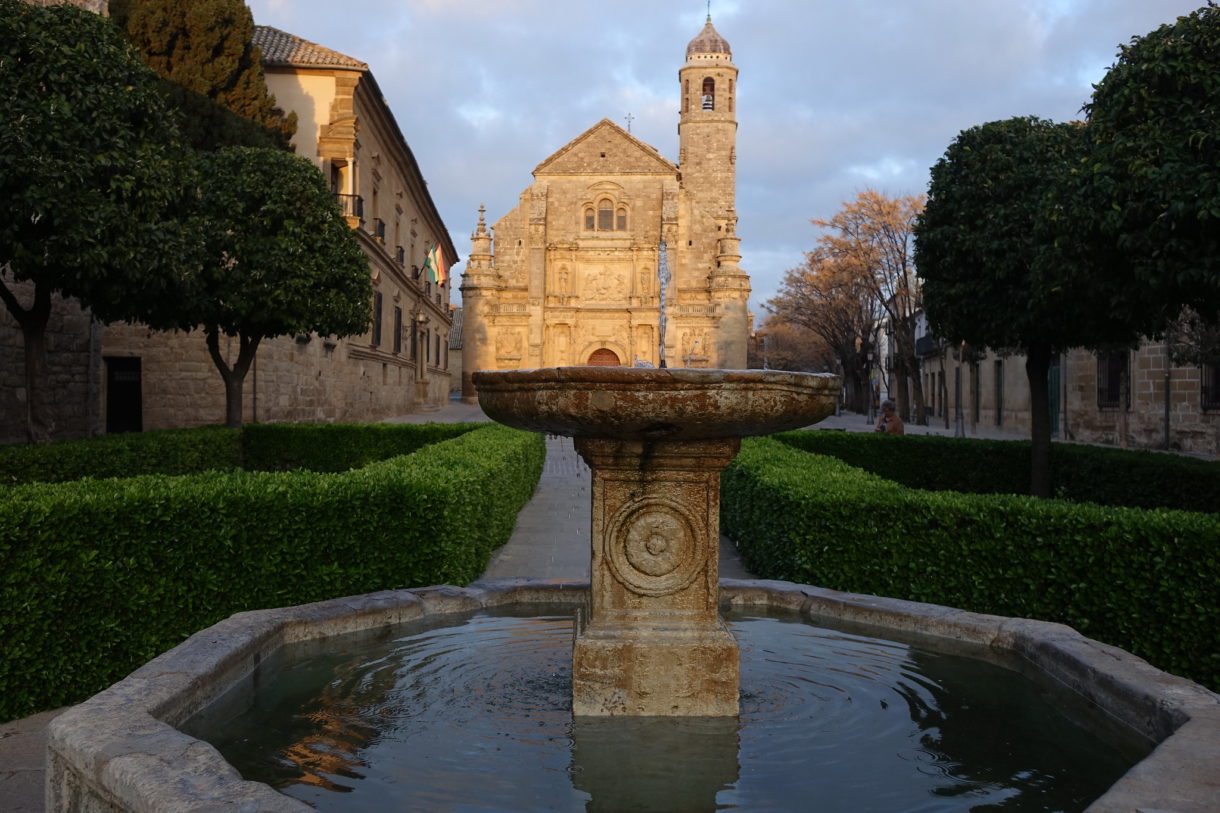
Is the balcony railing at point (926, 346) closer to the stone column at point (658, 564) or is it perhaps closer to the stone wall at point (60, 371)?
the stone wall at point (60, 371)

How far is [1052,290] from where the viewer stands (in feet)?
28.6

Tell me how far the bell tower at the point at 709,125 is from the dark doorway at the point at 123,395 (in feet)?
111

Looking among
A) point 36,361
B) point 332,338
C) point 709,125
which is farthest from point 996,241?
point 709,125

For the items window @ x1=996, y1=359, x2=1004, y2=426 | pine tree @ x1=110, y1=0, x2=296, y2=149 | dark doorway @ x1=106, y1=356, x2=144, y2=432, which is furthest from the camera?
window @ x1=996, y1=359, x2=1004, y2=426

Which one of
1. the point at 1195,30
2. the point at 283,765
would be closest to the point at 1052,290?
the point at 1195,30

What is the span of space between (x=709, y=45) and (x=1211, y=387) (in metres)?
36.5

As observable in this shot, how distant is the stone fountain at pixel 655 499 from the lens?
10.4 feet

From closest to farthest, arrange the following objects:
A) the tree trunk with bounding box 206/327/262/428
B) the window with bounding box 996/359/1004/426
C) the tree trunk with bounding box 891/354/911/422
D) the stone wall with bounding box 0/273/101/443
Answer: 1. the stone wall with bounding box 0/273/101/443
2. the tree trunk with bounding box 206/327/262/428
3. the tree trunk with bounding box 891/354/911/422
4. the window with bounding box 996/359/1004/426

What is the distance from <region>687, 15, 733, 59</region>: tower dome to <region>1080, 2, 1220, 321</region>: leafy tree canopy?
43.2m

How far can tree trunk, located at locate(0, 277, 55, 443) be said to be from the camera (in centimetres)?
1021

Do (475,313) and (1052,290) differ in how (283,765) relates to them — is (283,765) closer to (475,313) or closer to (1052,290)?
(1052,290)

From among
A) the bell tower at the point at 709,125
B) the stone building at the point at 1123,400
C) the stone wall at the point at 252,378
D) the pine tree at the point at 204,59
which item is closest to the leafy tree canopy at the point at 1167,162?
the stone building at the point at 1123,400

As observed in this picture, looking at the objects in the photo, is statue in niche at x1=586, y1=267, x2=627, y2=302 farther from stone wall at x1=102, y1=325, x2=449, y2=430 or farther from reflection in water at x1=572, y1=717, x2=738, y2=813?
reflection in water at x1=572, y1=717, x2=738, y2=813

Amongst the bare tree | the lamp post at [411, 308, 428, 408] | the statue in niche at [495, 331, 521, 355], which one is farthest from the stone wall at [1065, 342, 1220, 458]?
the statue in niche at [495, 331, 521, 355]
